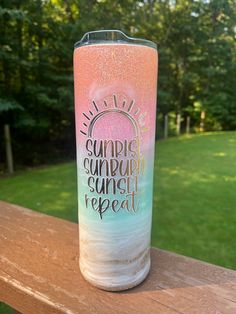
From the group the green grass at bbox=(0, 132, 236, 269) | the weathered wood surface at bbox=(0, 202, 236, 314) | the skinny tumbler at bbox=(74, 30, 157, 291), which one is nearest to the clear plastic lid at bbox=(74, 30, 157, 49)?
the skinny tumbler at bbox=(74, 30, 157, 291)

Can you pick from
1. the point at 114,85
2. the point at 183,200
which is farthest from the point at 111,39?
the point at 183,200

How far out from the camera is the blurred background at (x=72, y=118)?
2.32 metres

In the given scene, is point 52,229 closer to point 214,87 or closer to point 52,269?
point 52,269

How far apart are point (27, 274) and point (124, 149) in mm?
364

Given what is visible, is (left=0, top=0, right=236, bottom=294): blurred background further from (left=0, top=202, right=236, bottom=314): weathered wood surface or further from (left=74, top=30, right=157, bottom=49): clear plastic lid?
(left=74, top=30, right=157, bottom=49): clear plastic lid

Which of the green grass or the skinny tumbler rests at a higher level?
the skinny tumbler

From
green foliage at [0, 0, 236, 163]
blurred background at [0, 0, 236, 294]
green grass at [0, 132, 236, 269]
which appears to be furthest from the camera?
green foliage at [0, 0, 236, 163]

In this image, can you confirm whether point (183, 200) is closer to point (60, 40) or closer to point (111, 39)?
point (111, 39)

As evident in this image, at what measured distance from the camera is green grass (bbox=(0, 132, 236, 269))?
1.92m

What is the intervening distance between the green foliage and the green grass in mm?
1084

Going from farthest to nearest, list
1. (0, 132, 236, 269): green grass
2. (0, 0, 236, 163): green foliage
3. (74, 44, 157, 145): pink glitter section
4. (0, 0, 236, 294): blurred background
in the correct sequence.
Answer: (0, 0, 236, 163): green foliage, (0, 0, 236, 294): blurred background, (0, 132, 236, 269): green grass, (74, 44, 157, 145): pink glitter section

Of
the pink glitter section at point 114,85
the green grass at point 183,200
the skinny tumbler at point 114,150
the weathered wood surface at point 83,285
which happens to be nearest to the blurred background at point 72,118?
the green grass at point 183,200

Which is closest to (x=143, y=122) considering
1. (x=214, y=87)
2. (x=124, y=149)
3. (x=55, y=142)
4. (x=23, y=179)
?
(x=124, y=149)

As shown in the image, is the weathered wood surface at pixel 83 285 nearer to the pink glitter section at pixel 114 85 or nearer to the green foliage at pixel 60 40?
the pink glitter section at pixel 114 85
